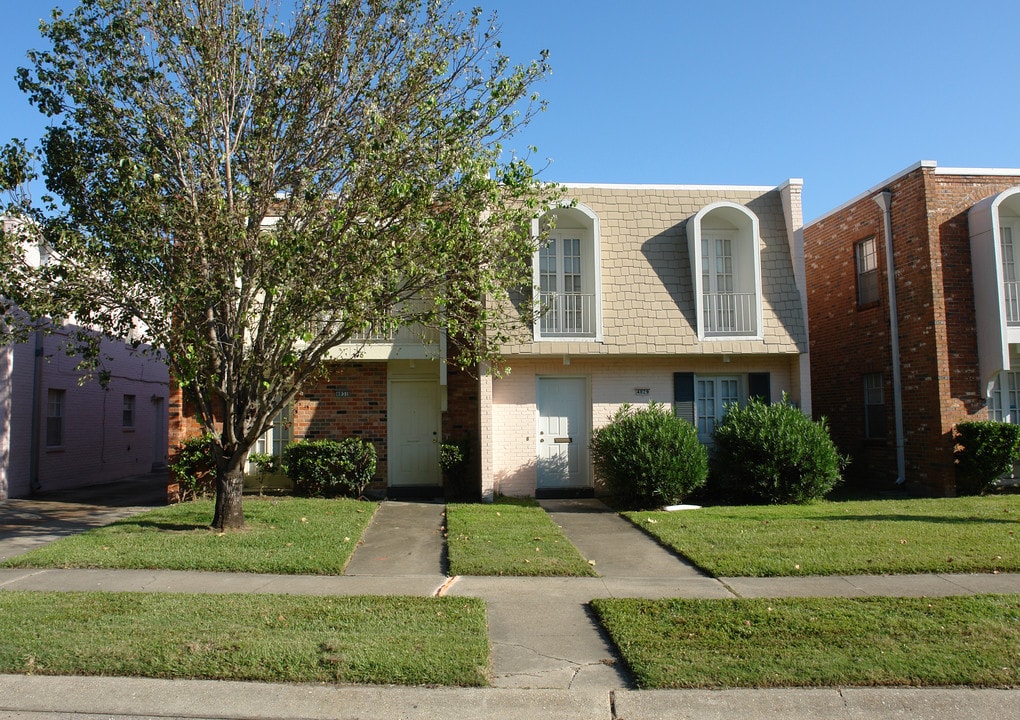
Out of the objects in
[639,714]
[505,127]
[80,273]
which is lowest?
[639,714]

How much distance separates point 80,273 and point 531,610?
21.0ft

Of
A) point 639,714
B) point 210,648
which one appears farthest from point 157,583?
point 639,714

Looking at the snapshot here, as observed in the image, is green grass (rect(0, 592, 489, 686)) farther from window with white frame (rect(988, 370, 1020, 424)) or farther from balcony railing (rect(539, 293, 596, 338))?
window with white frame (rect(988, 370, 1020, 424))

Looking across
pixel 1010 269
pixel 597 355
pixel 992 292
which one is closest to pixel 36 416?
pixel 597 355

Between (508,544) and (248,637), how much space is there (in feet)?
13.6

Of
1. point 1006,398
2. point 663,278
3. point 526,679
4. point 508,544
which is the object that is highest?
point 663,278

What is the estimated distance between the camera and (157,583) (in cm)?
767

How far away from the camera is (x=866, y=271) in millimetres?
16109

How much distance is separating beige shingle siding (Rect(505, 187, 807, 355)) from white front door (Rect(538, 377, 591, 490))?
1045 millimetres

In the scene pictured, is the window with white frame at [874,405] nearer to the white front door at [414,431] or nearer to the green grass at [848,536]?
the green grass at [848,536]

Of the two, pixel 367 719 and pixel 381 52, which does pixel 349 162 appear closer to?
pixel 381 52

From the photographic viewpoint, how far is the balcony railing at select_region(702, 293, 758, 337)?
1430 cm

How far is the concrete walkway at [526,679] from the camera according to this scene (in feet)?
15.8

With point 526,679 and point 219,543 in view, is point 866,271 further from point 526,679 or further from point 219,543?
point 526,679
